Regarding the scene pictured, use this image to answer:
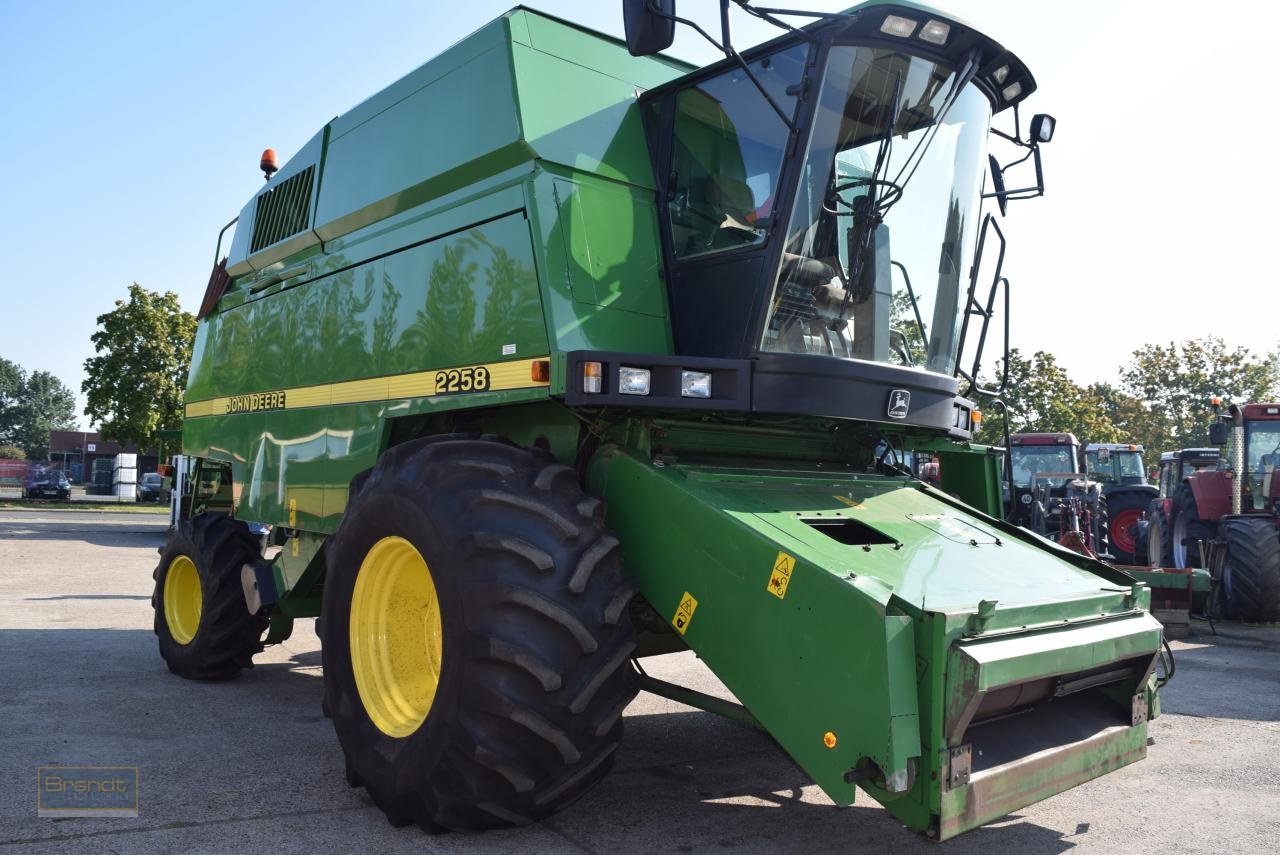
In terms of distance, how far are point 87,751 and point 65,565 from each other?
10.5 metres

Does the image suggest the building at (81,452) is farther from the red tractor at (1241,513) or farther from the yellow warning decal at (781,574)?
the yellow warning decal at (781,574)

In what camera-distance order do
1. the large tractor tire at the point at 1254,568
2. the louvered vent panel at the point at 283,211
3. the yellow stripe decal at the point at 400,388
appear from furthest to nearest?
the large tractor tire at the point at 1254,568, the louvered vent panel at the point at 283,211, the yellow stripe decal at the point at 400,388

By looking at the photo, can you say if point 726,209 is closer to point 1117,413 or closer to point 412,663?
point 412,663

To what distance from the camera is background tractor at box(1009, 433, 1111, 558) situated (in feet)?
52.5

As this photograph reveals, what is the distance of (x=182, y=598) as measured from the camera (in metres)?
7.11

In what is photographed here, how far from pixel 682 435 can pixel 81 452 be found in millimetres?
77776

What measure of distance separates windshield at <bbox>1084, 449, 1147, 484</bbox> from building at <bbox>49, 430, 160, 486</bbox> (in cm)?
4416

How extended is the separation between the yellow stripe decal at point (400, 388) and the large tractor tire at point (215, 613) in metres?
0.85

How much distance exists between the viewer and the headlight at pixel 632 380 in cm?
371

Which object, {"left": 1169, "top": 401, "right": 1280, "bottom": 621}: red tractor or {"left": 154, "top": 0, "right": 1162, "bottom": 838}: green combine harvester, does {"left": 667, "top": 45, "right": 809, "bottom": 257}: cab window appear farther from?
{"left": 1169, "top": 401, "right": 1280, "bottom": 621}: red tractor

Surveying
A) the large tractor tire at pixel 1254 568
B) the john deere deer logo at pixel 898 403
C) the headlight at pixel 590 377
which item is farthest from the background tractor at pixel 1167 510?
the headlight at pixel 590 377

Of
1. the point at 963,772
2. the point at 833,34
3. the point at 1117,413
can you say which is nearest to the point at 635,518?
the point at 963,772

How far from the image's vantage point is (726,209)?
4.40m

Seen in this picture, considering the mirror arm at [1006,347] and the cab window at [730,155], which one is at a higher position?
the cab window at [730,155]
